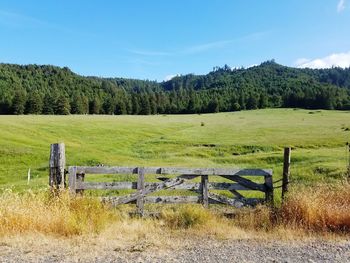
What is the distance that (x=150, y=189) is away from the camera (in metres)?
12.7

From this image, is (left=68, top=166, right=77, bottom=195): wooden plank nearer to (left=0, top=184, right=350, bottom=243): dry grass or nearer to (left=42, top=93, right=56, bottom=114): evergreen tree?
(left=0, top=184, right=350, bottom=243): dry grass

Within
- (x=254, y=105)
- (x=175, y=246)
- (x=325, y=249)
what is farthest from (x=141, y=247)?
A: (x=254, y=105)

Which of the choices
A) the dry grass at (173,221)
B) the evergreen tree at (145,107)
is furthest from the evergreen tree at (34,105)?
the dry grass at (173,221)

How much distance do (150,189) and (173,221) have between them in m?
1.56

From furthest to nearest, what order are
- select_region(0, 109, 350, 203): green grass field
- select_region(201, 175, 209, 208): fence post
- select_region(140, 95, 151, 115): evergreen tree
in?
1. select_region(140, 95, 151, 115): evergreen tree
2. select_region(0, 109, 350, 203): green grass field
3. select_region(201, 175, 209, 208): fence post

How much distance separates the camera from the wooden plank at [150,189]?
1250cm

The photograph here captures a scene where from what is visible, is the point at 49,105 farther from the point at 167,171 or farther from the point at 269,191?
the point at 269,191

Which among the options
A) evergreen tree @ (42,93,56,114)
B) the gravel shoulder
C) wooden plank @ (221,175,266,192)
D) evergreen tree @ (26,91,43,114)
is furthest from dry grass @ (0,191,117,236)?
evergreen tree @ (42,93,56,114)

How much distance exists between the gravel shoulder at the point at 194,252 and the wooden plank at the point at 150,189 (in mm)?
3143

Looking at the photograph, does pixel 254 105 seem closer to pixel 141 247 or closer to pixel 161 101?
pixel 161 101

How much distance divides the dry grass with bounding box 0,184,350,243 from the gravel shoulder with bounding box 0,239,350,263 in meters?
0.52

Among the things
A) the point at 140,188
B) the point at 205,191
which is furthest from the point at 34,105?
the point at 205,191

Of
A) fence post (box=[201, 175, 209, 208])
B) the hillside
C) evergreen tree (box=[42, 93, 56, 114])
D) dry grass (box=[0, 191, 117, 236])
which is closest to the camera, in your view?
dry grass (box=[0, 191, 117, 236])

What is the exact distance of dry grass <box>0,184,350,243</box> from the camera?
9898 mm
